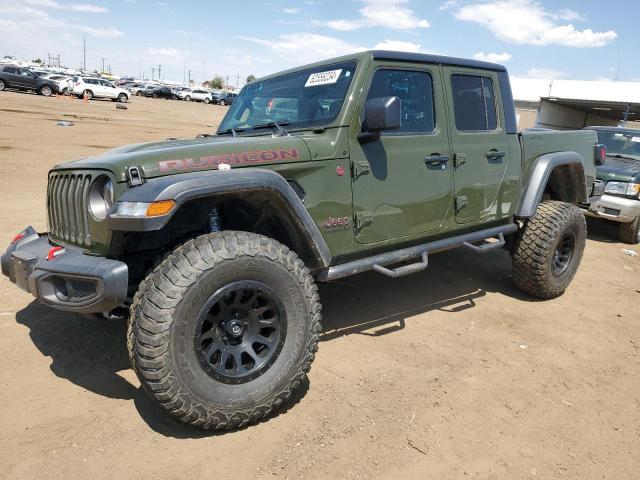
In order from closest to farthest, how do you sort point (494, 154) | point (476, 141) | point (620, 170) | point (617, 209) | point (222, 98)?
point (476, 141) → point (494, 154) → point (617, 209) → point (620, 170) → point (222, 98)

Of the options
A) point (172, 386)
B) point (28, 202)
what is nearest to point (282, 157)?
point (172, 386)

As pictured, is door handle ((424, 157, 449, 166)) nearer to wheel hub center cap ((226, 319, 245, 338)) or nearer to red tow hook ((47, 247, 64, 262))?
wheel hub center cap ((226, 319, 245, 338))

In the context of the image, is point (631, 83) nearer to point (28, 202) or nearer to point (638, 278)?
point (638, 278)

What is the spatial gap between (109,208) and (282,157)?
3.21 ft

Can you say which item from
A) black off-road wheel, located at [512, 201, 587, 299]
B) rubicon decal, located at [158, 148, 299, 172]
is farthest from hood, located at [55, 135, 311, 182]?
black off-road wheel, located at [512, 201, 587, 299]

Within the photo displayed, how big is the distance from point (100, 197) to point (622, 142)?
858 centimetres

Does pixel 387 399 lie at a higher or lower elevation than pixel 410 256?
lower

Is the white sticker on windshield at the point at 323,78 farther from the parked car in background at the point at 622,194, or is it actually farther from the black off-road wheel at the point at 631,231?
the black off-road wheel at the point at 631,231

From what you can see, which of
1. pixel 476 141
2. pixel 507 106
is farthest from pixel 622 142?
pixel 476 141

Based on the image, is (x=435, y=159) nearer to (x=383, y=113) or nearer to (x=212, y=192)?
(x=383, y=113)

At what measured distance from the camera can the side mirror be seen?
298cm

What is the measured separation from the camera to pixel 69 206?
2.78 metres

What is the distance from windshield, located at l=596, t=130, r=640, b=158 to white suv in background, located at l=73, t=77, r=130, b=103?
35.2 metres

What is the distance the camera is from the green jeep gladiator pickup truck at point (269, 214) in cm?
240
